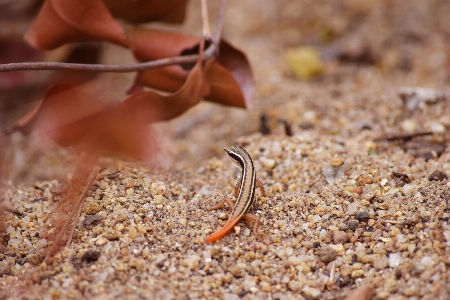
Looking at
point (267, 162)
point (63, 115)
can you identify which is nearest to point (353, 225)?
point (267, 162)

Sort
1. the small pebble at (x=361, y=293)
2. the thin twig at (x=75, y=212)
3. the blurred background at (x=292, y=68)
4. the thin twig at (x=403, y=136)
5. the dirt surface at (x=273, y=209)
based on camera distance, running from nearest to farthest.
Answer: the small pebble at (x=361, y=293), the dirt surface at (x=273, y=209), the thin twig at (x=75, y=212), the thin twig at (x=403, y=136), the blurred background at (x=292, y=68)

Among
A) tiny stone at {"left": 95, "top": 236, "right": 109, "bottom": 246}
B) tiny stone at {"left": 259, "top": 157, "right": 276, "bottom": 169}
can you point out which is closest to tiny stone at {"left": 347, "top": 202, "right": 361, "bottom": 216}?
tiny stone at {"left": 259, "top": 157, "right": 276, "bottom": 169}

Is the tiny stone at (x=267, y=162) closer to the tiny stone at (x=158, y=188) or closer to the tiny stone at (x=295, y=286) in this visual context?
the tiny stone at (x=158, y=188)

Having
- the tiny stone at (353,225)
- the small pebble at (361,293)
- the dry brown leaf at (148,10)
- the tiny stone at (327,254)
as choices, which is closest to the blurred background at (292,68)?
the dry brown leaf at (148,10)

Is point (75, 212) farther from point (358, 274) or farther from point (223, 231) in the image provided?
point (358, 274)

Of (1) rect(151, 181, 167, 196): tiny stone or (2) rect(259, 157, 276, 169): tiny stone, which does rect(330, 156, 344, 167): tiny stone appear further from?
(1) rect(151, 181, 167, 196): tiny stone

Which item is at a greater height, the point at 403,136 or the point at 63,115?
the point at 403,136

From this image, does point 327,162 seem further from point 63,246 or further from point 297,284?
point 63,246
